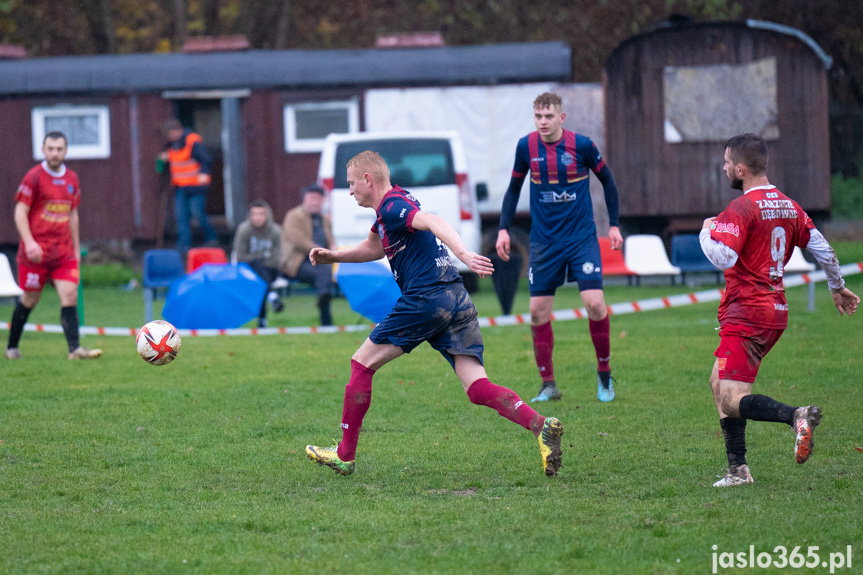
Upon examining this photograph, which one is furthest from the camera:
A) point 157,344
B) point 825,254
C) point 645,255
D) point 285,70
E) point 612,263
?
point 285,70

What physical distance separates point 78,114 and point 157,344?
1366cm

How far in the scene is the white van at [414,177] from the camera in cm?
1609

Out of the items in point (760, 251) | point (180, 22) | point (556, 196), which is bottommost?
point (760, 251)

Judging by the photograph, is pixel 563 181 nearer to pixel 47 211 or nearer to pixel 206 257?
pixel 47 211

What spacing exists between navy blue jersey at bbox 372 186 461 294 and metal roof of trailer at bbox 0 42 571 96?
14.2m

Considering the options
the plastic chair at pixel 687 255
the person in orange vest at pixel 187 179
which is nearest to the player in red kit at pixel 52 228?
the person in orange vest at pixel 187 179

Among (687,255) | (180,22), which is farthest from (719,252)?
(180,22)

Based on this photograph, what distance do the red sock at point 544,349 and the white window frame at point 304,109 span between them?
1220cm

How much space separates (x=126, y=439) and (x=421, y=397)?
230 centimetres

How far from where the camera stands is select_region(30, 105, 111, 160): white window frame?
19.5 meters

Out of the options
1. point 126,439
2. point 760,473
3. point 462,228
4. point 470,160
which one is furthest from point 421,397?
point 470,160

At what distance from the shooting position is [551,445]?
16.7ft

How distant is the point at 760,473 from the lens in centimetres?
529

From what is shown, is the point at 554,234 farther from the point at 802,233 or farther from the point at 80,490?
the point at 80,490
